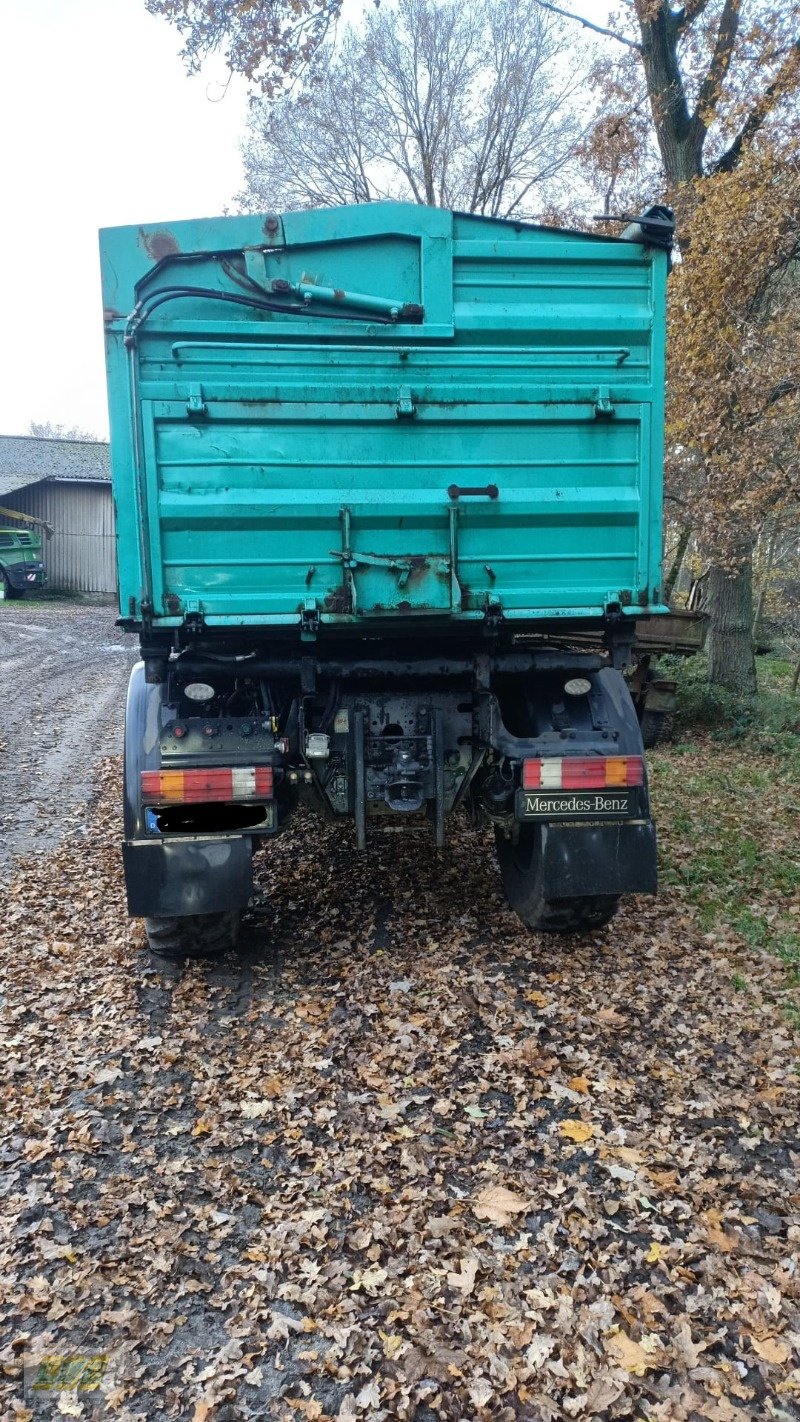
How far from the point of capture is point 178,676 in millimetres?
4402

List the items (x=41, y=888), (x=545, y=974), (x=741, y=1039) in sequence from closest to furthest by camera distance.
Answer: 1. (x=741, y=1039)
2. (x=545, y=974)
3. (x=41, y=888)

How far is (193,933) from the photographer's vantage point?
459 centimetres

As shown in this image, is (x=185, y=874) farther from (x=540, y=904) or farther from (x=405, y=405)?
(x=405, y=405)

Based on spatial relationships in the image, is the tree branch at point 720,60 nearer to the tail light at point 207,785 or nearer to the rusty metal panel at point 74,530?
the tail light at point 207,785

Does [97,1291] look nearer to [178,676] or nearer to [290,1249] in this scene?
[290,1249]

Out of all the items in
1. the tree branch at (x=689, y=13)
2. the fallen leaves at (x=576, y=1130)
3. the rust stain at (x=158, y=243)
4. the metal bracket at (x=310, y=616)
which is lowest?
the fallen leaves at (x=576, y=1130)

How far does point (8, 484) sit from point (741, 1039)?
30.5m

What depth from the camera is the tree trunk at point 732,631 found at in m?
11.3

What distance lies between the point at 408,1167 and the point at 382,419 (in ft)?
10.2

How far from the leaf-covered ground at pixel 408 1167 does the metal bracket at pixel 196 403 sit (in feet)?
8.88

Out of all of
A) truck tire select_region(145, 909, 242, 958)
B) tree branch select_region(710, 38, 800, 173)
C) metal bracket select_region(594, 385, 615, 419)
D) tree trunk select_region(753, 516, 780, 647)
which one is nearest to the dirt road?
truck tire select_region(145, 909, 242, 958)

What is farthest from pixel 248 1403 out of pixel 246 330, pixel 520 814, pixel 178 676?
pixel 246 330

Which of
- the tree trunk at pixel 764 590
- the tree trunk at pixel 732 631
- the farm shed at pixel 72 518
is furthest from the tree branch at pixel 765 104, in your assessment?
the farm shed at pixel 72 518

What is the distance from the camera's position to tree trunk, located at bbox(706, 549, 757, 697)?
1126 cm
